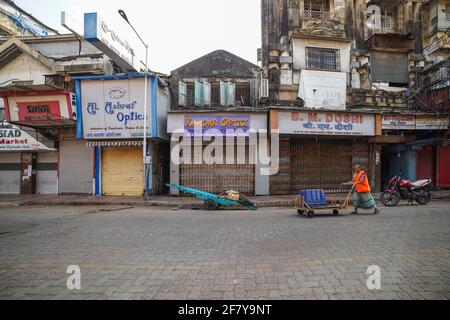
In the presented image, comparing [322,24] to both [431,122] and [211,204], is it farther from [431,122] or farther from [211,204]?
[211,204]

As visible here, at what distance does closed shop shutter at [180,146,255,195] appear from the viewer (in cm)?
1543

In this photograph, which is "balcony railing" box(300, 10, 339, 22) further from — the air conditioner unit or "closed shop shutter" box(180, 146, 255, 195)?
"closed shop shutter" box(180, 146, 255, 195)

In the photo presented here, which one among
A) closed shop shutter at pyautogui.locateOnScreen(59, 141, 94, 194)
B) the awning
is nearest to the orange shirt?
the awning

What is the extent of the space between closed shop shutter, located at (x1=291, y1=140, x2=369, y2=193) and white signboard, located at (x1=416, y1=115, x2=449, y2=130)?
11.5 feet

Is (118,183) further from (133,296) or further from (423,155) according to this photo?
(423,155)

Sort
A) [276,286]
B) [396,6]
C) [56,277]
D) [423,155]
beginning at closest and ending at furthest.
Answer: [276,286] < [56,277] < [423,155] < [396,6]

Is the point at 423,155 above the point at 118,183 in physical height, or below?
above

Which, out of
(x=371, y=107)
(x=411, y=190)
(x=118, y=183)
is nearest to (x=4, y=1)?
(x=118, y=183)

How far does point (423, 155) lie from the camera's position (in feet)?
56.1

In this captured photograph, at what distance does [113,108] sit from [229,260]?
14.0m

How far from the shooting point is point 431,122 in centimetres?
1625

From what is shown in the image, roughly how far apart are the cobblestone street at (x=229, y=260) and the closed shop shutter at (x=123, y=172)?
8692mm

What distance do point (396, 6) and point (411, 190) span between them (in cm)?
1513

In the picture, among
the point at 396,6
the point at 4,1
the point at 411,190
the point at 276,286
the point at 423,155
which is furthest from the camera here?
the point at 4,1
